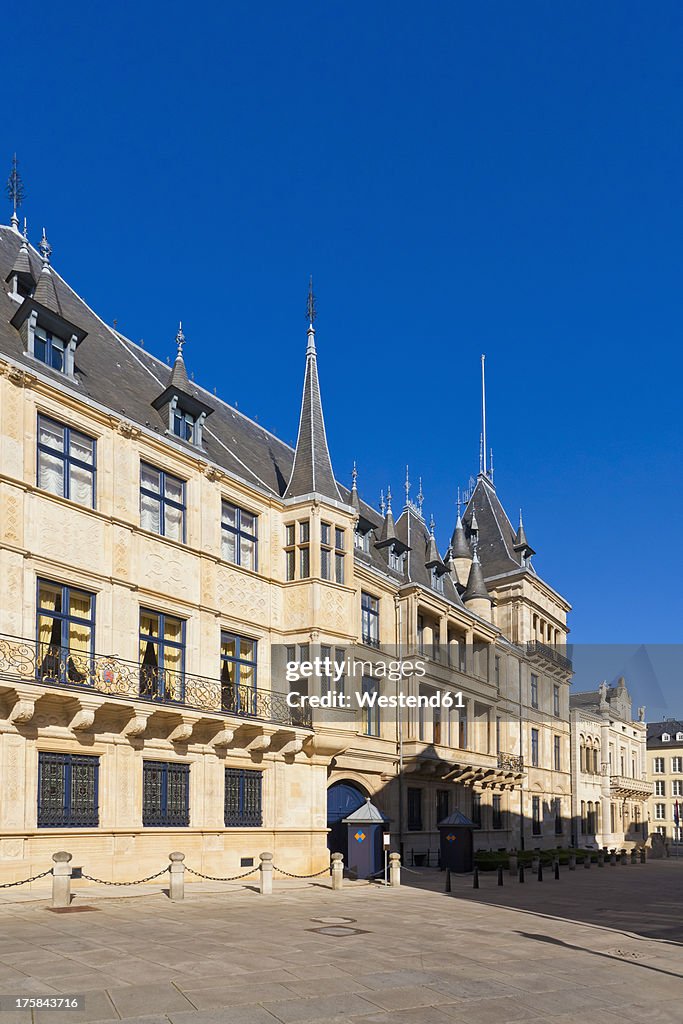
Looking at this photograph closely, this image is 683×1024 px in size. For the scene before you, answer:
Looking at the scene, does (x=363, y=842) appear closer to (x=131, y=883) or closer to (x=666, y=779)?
(x=131, y=883)

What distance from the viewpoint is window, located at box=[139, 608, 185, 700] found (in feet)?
88.7

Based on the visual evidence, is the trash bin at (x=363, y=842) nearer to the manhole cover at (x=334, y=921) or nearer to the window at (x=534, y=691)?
the manhole cover at (x=334, y=921)

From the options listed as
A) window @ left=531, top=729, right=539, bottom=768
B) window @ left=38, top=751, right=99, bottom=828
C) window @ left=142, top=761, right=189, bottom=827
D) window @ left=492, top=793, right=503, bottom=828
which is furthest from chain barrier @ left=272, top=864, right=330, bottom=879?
window @ left=531, top=729, right=539, bottom=768

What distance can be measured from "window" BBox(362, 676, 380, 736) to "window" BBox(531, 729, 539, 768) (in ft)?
70.3

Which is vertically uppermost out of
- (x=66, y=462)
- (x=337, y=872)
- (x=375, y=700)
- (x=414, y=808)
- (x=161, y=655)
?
(x=66, y=462)

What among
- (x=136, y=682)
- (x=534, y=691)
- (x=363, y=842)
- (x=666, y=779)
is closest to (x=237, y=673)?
(x=136, y=682)

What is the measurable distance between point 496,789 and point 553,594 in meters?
15.9

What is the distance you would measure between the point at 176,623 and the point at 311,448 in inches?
343

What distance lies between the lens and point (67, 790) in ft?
77.9

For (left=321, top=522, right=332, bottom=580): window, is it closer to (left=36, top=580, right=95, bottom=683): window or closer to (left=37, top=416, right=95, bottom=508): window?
(left=37, top=416, right=95, bottom=508): window

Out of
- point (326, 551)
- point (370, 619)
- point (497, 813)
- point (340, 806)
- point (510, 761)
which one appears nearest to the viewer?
point (326, 551)

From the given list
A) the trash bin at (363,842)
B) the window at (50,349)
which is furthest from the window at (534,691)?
the window at (50,349)

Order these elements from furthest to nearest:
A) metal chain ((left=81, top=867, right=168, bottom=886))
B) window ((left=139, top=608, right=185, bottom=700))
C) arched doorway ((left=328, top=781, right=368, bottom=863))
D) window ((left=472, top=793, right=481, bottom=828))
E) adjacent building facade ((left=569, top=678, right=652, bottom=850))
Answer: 1. adjacent building facade ((left=569, top=678, right=652, bottom=850))
2. window ((left=472, top=793, right=481, bottom=828))
3. arched doorway ((left=328, top=781, right=368, bottom=863))
4. window ((left=139, top=608, right=185, bottom=700))
5. metal chain ((left=81, top=867, right=168, bottom=886))

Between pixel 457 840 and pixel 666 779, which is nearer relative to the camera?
pixel 457 840
